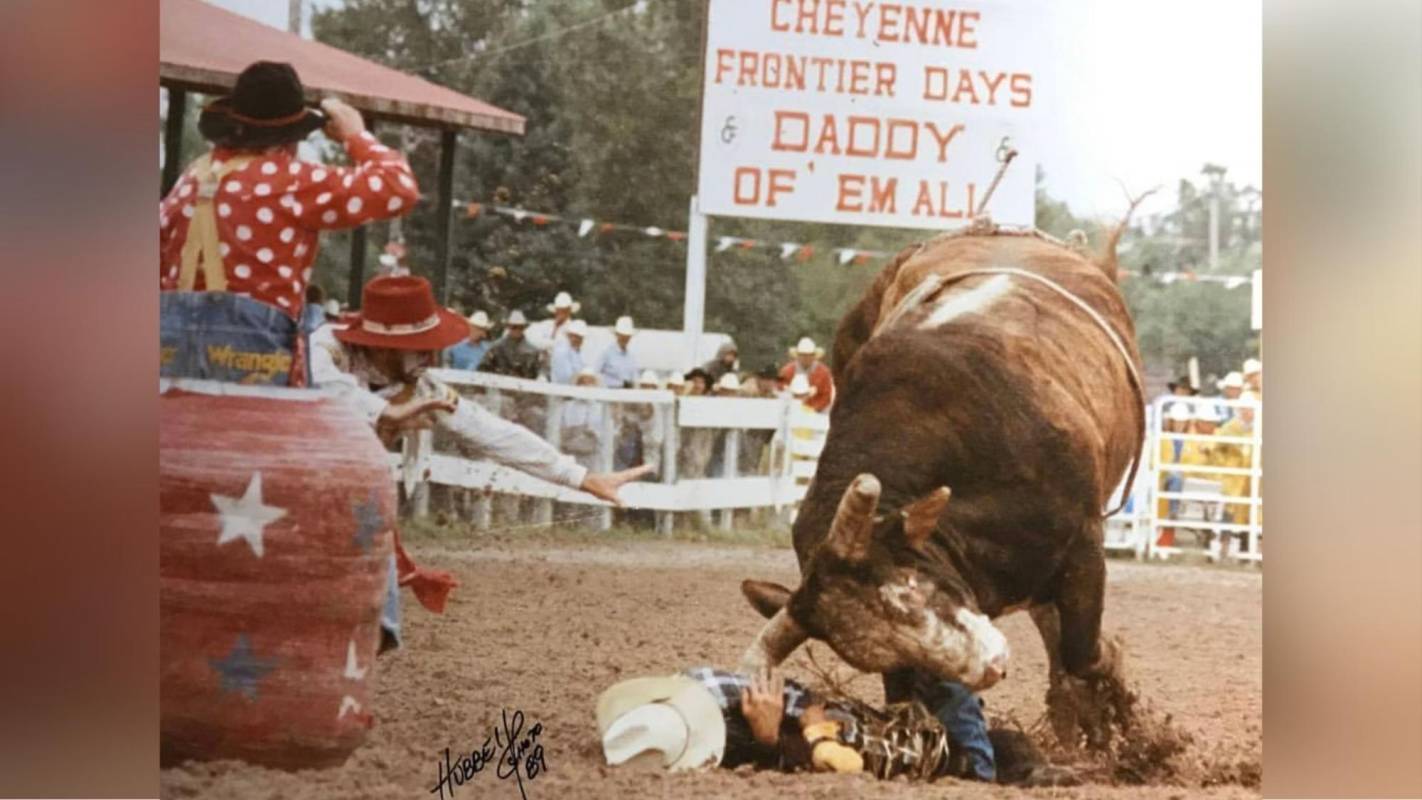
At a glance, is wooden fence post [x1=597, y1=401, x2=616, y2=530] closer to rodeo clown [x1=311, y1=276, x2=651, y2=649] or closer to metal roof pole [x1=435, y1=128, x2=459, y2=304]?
rodeo clown [x1=311, y1=276, x2=651, y2=649]

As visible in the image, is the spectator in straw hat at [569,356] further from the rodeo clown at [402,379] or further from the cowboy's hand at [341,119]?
the cowboy's hand at [341,119]

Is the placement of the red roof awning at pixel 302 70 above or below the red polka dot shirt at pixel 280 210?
above

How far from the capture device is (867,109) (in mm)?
4469

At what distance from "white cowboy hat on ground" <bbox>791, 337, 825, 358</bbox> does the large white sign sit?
40cm

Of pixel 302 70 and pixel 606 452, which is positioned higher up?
pixel 302 70

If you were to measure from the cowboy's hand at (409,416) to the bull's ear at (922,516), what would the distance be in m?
1.47

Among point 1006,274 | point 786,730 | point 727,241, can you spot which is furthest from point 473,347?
point 1006,274

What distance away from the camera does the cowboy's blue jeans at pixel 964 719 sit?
175 inches

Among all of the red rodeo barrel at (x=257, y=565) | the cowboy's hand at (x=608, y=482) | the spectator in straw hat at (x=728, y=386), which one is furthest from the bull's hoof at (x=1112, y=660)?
the red rodeo barrel at (x=257, y=565)

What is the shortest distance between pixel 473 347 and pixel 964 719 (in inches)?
77.7

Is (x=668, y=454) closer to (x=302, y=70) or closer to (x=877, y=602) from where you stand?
(x=877, y=602)
